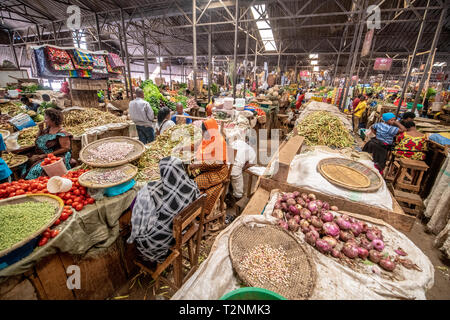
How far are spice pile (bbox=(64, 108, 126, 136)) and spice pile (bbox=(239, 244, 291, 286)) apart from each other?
17.1ft

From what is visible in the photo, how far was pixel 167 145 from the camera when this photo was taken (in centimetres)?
375

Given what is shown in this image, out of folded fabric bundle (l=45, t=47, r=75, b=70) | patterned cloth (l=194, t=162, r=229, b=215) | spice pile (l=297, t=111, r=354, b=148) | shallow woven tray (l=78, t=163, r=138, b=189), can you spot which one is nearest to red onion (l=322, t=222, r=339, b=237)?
patterned cloth (l=194, t=162, r=229, b=215)

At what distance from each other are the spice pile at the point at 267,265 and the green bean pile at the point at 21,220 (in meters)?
1.76

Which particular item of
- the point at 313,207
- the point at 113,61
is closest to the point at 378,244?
the point at 313,207

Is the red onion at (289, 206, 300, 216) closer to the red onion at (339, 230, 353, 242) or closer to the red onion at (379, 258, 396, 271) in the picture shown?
the red onion at (339, 230, 353, 242)

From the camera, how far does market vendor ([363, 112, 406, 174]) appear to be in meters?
4.94

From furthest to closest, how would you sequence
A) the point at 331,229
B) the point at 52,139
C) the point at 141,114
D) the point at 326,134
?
the point at 141,114, the point at 326,134, the point at 52,139, the point at 331,229

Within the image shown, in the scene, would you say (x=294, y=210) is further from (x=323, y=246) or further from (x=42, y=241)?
(x=42, y=241)

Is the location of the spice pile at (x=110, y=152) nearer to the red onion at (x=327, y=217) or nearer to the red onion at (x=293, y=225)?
the red onion at (x=293, y=225)

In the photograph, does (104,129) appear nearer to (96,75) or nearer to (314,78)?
(96,75)

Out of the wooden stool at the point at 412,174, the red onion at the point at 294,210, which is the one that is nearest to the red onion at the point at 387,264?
the red onion at the point at 294,210

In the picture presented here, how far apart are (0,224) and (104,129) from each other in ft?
13.0

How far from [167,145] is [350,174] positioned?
316 cm

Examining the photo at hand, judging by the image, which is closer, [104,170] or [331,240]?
[331,240]
